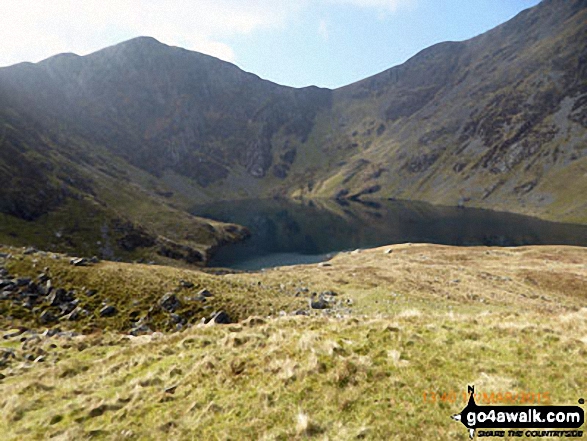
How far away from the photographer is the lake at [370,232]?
9988 centimetres

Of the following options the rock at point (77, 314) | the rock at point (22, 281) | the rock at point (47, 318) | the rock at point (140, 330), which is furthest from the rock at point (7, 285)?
the rock at point (140, 330)

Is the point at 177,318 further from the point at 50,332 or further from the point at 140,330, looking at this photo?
the point at 50,332

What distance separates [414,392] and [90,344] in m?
18.7

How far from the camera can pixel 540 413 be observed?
24.7 ft

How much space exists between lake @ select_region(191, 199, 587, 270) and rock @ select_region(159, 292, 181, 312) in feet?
190

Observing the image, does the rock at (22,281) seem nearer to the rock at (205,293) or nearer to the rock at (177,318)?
the rock at (177,318)

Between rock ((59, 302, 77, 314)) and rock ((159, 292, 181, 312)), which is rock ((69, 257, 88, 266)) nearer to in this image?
rock ((59, 302, 77, 314))

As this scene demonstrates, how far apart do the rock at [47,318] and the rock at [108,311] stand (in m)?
3.28

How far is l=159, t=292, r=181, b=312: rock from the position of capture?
1000 inches

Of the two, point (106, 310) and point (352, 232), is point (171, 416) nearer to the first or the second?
point (106, 310)

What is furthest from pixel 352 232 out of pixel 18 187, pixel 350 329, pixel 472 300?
pixel 350 329

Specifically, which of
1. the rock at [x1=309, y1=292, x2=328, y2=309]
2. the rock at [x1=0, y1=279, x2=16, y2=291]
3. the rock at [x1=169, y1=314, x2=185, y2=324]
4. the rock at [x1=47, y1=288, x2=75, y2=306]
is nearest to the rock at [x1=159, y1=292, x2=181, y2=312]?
the rock at [x1=169, y1=314, x2=185, y2=324]

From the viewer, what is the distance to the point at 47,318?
2338 cm

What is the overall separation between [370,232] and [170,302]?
11517cm
